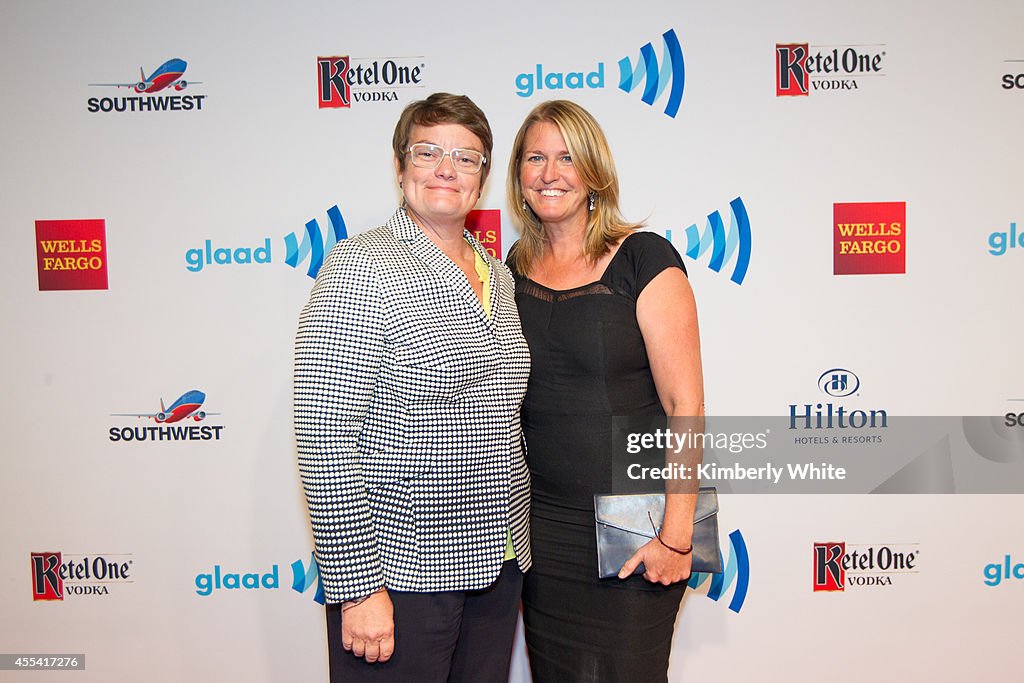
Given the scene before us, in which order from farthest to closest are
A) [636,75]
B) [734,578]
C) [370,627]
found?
[734,578] < [636,75] < [370,627]

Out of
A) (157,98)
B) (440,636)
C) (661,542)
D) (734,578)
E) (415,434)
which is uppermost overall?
(157,98)

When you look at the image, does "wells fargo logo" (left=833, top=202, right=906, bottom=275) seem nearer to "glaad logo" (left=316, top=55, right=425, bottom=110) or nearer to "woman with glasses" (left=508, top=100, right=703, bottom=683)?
"woman with glasses" (left=508, top=100, right=703, bottom=683)

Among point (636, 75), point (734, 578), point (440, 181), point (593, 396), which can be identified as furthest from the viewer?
point (734, 578)

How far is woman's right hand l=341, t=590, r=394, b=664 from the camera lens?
1.26 metres

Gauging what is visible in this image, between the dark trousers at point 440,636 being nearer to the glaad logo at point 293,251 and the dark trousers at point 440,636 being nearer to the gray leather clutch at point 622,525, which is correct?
the gray leather clutch at point 622,525

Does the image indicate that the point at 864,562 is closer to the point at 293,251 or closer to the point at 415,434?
the point at 415,434

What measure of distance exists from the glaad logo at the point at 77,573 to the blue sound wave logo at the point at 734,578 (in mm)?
1934

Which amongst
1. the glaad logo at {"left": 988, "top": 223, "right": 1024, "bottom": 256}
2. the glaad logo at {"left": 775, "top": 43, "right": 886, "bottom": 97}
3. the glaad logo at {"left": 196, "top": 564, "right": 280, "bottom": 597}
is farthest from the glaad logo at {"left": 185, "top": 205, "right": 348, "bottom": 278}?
the glaad logo at {"left": 988, "top": 223, "right": 1024, "bottom": 256}

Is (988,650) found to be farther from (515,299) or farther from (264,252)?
(264,252)

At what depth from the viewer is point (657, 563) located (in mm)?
1484

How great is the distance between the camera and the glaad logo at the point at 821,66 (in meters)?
2.12

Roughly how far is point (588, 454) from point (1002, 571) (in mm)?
1685

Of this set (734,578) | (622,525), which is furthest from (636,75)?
(734,578)

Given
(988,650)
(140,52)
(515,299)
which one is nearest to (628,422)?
(515,299)
